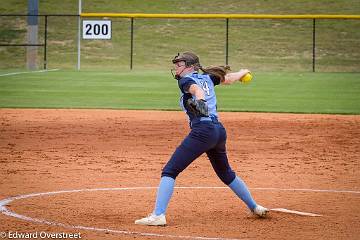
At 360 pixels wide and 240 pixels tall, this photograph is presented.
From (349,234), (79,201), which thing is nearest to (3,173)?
(79,201)

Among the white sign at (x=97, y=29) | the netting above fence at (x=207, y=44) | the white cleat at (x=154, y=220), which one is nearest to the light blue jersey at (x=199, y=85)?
the white cleat at (x=154, y=220)

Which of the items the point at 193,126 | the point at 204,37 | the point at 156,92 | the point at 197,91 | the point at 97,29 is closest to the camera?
the point at 197,91

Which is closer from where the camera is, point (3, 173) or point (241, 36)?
point (3, 173)

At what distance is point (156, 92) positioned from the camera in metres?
27.5

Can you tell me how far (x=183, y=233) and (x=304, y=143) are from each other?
27.5ft

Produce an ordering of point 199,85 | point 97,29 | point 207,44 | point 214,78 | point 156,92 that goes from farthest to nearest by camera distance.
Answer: point 207,44
point 97,29
point 156,92
point 214,78
point 199,85

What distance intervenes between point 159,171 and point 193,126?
4.20m

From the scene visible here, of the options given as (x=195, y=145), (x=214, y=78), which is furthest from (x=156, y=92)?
(x=195, y=145)

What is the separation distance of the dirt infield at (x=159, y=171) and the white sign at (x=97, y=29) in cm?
1644

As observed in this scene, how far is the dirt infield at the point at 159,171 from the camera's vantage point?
925 cm

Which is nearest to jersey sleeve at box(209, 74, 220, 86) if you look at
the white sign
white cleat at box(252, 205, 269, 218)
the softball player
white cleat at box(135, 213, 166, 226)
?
the softball player

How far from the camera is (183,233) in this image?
8812 millimetres

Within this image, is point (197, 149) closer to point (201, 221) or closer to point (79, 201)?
point (201, 221)

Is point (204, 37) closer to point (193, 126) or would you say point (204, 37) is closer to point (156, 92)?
point (156, 92)
